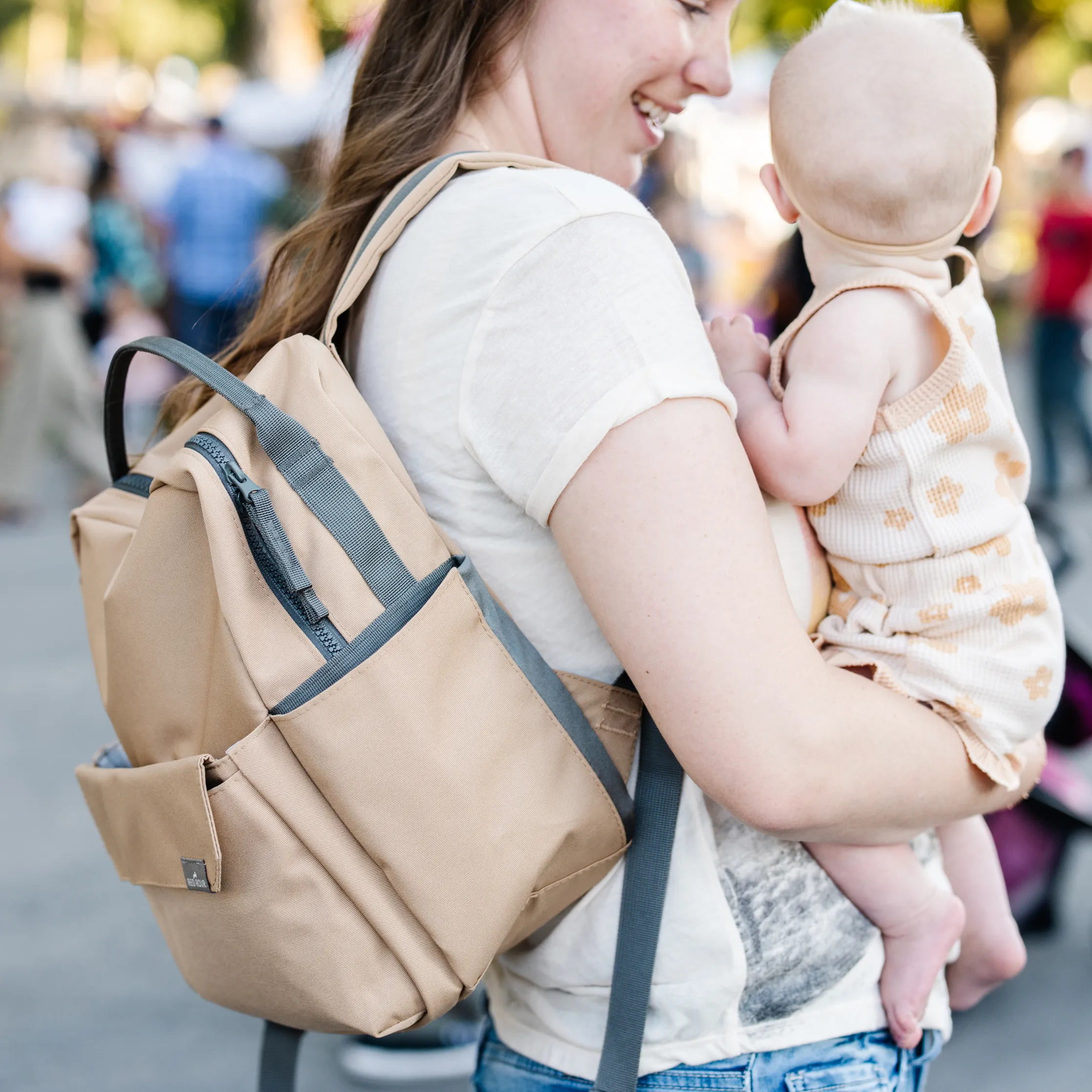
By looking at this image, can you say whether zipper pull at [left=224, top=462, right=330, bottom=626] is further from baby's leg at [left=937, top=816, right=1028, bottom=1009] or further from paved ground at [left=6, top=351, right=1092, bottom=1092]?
paved ground at [left=6, top=351, right=1092, bottom=1092]

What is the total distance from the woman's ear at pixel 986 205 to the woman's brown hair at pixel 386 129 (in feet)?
1.70

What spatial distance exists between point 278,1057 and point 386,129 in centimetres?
98

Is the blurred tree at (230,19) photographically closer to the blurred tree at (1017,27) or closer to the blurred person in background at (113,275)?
the blurred tree at (1017,27)

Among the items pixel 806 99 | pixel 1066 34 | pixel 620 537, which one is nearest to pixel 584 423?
pixel 620 537

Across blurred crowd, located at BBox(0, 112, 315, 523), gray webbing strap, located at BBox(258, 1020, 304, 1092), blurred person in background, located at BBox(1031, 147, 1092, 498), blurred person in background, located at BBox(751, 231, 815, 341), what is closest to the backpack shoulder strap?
gray webbing strap, located at BBox(258, 1020, 304, 1092)

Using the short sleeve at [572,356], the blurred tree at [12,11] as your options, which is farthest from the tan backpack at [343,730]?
the blurred tree at [12,11]

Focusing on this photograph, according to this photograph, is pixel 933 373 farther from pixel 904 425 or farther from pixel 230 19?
pixel 230 19

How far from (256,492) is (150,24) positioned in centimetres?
3411

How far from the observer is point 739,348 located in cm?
130

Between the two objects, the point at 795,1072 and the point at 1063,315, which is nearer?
the point at 795,1072

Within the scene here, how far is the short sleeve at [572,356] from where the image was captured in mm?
956

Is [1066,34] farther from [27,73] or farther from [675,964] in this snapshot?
[27,73]

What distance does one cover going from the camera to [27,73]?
4128 centimetres

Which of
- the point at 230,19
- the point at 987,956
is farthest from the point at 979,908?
the point at 230,19
